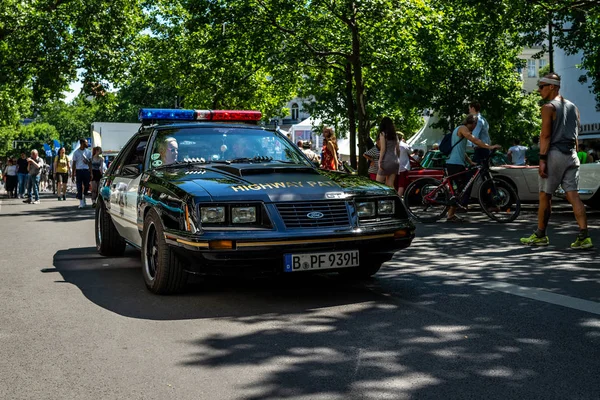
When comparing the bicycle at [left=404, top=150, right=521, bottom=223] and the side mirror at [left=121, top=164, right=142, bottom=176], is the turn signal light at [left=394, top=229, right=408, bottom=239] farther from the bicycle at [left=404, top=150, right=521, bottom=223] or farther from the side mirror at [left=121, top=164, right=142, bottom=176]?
the bicycle at [left=404, top=150, right=521, bottom=223]

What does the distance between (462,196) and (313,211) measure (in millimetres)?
6970

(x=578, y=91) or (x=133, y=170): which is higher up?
(x=578, y=91)

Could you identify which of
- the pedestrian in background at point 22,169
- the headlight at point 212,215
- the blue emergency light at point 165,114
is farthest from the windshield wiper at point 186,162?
the pedestrian in background at point 22,169

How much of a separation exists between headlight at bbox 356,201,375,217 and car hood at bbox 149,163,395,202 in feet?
0.27

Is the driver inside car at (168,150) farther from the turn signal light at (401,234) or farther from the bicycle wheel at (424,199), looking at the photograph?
the bicycle wheel at (424,199)

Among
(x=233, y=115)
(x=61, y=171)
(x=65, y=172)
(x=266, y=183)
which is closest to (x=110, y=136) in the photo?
(x=65, y=172)

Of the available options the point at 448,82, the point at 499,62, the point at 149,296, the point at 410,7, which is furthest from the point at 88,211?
the point at 499,62

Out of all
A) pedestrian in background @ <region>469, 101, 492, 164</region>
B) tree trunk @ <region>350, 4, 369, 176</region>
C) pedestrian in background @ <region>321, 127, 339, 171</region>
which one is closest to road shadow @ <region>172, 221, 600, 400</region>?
pedestrian in background @ <region>469, 101, 492, 164</region>

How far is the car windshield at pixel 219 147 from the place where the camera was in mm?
7176

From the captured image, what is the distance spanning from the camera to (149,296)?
629 centimetres

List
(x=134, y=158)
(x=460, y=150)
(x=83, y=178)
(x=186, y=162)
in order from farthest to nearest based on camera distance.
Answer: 1. (x=83, y=178)
2. (x=460, y=150)
3. (x=134, y=158)
4. (x=186, y=162)

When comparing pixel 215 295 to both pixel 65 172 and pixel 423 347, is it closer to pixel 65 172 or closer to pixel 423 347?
pixel 423 347

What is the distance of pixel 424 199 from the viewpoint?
12.6m

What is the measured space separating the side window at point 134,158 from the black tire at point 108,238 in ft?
2.04
